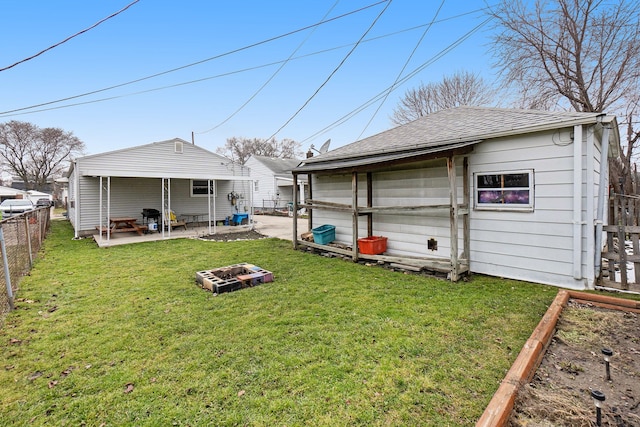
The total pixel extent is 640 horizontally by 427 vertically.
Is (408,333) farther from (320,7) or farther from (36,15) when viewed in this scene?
(36,15)

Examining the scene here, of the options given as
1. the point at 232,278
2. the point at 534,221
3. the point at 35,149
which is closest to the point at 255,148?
the point at 35,149

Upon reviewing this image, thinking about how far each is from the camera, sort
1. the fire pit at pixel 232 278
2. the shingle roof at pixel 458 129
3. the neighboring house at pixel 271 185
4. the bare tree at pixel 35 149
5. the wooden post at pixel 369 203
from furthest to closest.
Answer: the bare tree at pixel 35 149, the neighboring house at pixel 271 185, the wooden post at pixel 369 203, the fire pit at pixel 232 278, the shingle roof at pixel 458 129

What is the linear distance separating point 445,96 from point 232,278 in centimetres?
2260

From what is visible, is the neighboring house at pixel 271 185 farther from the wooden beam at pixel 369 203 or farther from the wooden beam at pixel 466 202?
the wooden beam at pixel 466 202

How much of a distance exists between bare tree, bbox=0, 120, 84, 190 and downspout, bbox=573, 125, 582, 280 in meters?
47.6

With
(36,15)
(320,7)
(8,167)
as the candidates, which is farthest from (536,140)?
(8,167)

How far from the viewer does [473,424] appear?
200 cm

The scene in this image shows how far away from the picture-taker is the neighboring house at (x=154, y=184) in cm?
1133

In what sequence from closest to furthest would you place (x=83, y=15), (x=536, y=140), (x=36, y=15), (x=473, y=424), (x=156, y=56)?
(x=473, y=424) → (x=536, y=140) → (x=83, y=15) → (x=36, y=15) → (x=156, y=56)

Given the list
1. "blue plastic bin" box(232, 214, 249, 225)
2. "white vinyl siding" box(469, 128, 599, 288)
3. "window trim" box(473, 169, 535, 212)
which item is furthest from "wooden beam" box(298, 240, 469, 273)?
"blue plastic bin" box(232, 214, 249, 225)

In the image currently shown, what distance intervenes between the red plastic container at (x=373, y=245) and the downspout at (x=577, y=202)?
358 cm

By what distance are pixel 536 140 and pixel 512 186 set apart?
868mm

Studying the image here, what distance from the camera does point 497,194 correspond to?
5504mm

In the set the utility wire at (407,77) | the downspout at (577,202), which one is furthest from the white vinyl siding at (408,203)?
the utility wire at (407,77)
